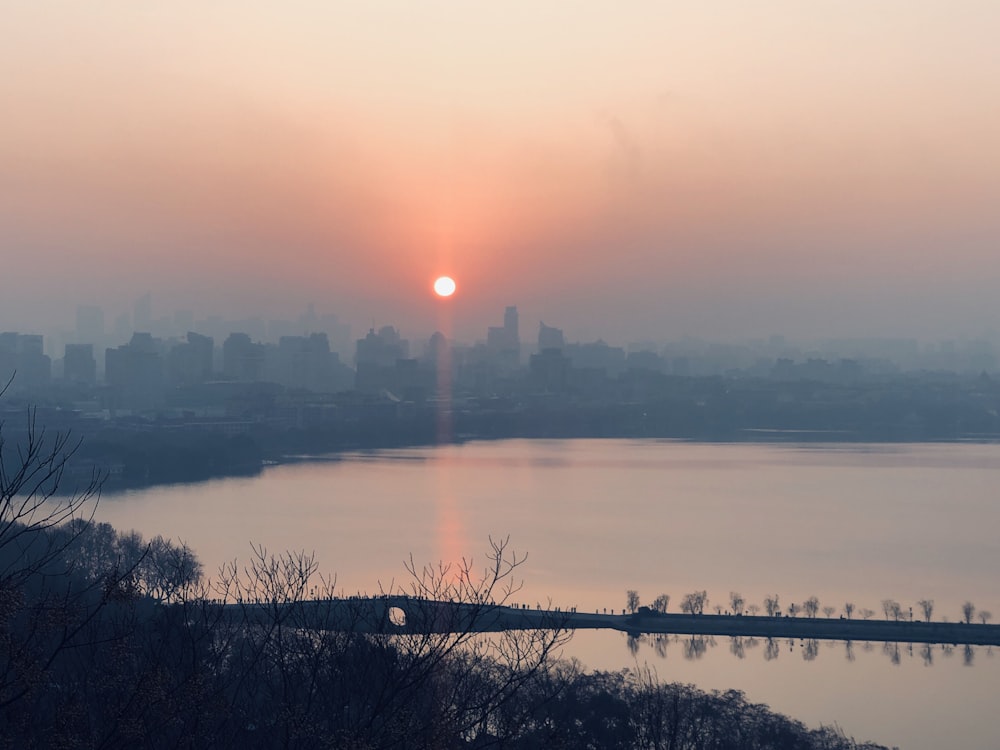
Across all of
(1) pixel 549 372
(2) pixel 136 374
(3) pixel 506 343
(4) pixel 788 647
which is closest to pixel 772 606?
(4) pixel 788 647

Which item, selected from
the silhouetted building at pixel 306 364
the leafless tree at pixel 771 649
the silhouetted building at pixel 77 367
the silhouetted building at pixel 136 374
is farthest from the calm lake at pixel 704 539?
the silhouetted building at pixel 306 364

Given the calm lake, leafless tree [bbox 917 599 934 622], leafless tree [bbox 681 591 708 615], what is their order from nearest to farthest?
the calm lake, leafless tree [bbox 917 599 934 622], leafless tree [bbox 681 591 708 615]

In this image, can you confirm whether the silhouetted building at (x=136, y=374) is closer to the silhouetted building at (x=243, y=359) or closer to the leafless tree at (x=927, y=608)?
the silhouetted building at (x=243, y=359)

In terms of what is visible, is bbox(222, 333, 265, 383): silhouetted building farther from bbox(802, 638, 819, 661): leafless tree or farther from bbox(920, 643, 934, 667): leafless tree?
bbox(920, 643, 934, 667): leafless tree

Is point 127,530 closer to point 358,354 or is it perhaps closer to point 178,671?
point 178,671

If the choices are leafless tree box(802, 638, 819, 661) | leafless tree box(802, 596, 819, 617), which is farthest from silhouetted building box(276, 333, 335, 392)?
leafless tree box(802, 638, 819, 661)

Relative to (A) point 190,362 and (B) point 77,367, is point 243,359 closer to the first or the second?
(A) point 190,362
